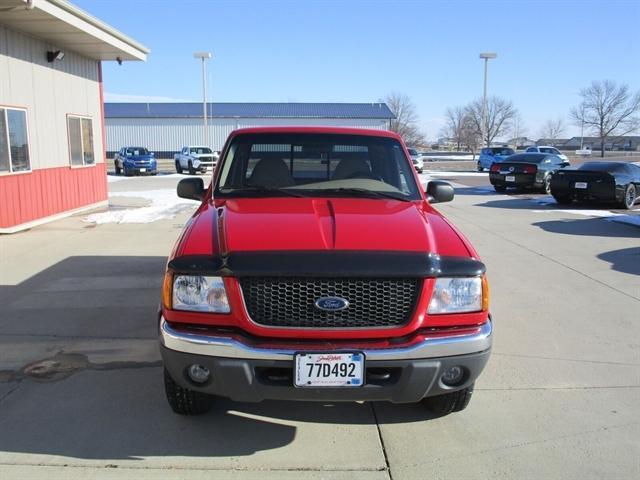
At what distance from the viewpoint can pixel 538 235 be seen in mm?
10812

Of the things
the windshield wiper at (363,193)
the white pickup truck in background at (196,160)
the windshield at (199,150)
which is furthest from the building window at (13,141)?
the windshield at (199,150)

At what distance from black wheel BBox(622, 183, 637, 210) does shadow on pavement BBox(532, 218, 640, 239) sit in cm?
269

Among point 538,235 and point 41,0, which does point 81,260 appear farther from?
point 538,235

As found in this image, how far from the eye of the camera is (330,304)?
291 cm

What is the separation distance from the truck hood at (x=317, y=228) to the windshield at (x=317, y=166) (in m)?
0.43

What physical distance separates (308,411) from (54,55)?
11.3 m

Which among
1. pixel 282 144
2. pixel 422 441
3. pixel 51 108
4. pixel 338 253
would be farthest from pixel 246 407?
pixel 51 108

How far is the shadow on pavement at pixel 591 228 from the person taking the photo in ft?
35.8

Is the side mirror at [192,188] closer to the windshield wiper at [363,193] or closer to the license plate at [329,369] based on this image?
the windshield wiper at [363,193]

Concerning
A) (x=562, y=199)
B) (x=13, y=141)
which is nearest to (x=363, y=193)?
(x=13, y=141)

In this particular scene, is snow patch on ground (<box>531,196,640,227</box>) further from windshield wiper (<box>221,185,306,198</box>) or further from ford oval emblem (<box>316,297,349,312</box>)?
ford oval emblem (<box>316,297,349,312</box>)

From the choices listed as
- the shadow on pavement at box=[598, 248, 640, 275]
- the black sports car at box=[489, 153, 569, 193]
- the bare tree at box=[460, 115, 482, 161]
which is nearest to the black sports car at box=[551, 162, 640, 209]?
the black sports car at box=[489, 153, 569, 193]

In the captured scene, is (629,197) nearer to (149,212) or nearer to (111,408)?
(149,212)

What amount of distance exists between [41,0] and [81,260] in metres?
4.61
